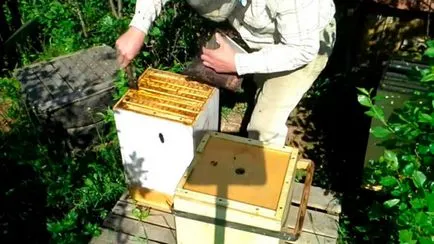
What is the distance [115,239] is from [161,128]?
896mm

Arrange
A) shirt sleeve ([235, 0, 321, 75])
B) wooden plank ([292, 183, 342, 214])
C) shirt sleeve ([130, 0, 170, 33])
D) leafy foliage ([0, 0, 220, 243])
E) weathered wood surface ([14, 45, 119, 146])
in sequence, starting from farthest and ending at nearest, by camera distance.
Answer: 1. weathered wood surface ([14, 45, 119, 146])
2. leafy foliage ([0, 0, 220, 243])
3. wooden plank ([292, 183, 342, 214])
4. shirt sleeve ([130, 0, 170, 33])
5. shirt sleeve ([235, 0, 321, 75])

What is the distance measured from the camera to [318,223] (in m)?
3.47

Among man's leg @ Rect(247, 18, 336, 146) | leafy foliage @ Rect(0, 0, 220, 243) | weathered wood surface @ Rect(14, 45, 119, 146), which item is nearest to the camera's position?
man's leg @ Rect(247, 18, 336, 146)

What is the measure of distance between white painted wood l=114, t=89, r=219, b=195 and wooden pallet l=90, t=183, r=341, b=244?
0.68 ft

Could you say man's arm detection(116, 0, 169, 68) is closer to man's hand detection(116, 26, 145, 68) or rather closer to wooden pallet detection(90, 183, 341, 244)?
man's hand detection(116, 26, 145, 68)

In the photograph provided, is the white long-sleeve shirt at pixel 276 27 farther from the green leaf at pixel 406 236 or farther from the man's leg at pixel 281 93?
the green leaf at pixel 406 236

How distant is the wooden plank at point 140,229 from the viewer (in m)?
3.28

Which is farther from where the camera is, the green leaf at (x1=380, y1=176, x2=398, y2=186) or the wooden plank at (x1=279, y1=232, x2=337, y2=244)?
the wooden plank at (x1=279, y1=232, x2=337, y2=244)

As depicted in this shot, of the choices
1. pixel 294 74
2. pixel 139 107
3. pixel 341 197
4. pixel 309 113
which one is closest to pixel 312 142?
pixel 309 113

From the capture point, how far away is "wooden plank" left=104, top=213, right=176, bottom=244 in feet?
10.8

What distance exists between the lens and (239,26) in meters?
3.44

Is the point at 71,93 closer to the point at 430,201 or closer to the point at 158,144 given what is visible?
the point at 158,144

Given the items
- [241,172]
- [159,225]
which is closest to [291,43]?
[241,172]

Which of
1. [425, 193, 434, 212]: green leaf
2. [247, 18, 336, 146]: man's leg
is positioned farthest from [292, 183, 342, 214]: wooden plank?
[425, 193, 434, 212]: green leaf
